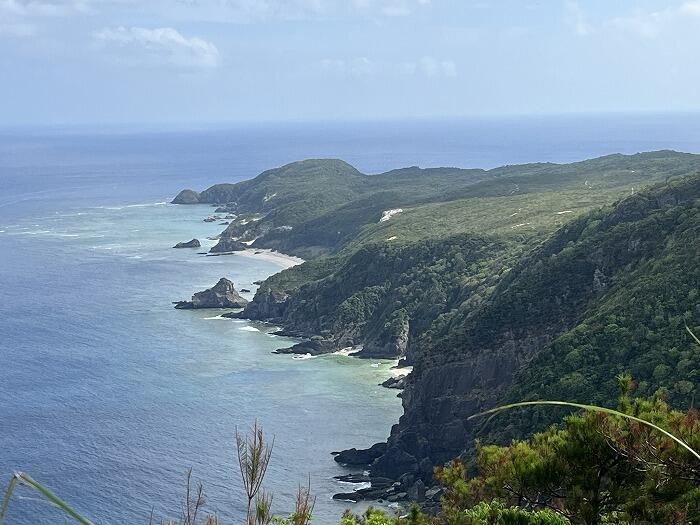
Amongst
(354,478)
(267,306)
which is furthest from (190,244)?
(354,478)

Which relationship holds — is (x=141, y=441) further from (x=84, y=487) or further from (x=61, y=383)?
(x=61, y=383)

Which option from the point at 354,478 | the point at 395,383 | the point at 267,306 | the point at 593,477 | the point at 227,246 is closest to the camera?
the point at 593,477

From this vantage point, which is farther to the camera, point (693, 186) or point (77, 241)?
point (77, 241)

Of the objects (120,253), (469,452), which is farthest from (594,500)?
(120,253)

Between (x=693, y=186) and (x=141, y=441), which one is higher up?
(x=693, y=186)

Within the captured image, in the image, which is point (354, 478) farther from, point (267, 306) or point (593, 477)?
point (267, 306)
